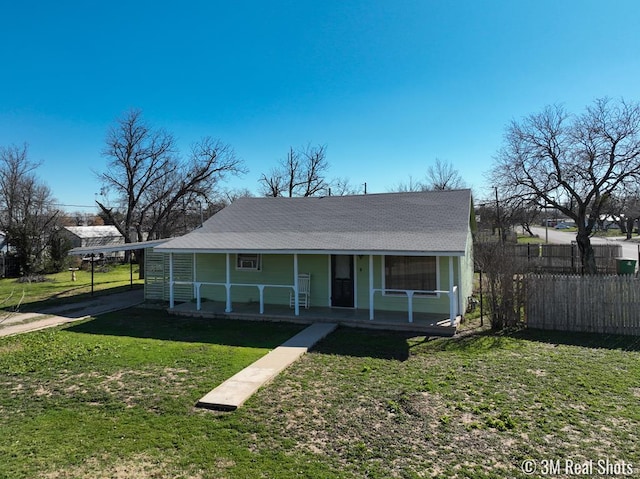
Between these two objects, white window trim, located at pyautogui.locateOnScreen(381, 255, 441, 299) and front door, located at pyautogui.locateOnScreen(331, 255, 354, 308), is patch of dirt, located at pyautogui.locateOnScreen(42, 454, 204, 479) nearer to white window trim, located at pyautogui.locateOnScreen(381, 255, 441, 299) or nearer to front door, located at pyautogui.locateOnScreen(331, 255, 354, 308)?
white window trim, located at pyautogui.locateOnScreen(381, 255, 441, 299)

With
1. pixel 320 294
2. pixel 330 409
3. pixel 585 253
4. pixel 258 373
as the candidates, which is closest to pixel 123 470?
pixel 330 409

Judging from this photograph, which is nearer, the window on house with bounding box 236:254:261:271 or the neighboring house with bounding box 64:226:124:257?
the window on house with bounding box 236:254:261:271

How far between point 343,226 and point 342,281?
1946 millimetres

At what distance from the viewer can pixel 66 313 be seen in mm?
14258

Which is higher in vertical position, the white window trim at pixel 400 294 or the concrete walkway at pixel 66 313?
the white window trim at pixel 400 294

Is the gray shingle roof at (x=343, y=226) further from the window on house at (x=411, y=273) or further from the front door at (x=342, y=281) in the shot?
the front door at (x=342, y=281)

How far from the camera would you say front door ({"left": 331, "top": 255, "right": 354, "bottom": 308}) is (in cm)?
1293

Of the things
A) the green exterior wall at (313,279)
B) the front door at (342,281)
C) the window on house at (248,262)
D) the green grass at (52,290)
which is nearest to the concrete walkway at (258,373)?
the front door at (342,281)

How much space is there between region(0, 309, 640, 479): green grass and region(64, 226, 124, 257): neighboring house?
36.7 metres

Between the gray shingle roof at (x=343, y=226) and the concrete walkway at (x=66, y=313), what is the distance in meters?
3.69

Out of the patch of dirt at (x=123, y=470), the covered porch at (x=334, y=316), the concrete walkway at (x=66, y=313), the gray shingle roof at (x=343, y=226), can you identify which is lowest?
the patch of dirt at (x=123, y=470)

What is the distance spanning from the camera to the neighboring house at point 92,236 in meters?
41.6

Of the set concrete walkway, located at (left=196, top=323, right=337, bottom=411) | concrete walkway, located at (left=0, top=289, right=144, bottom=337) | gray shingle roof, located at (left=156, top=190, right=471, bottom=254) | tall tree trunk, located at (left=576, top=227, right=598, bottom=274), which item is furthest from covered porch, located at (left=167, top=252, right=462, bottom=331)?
tall tree trunk, located at (left=576, top=227, right=598, bottom=274)

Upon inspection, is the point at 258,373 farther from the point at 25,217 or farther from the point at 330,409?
the point at 25,217
